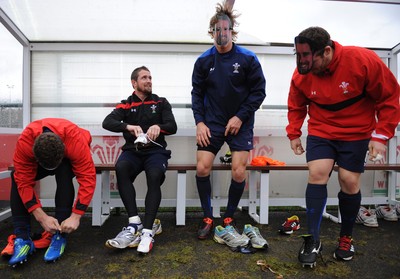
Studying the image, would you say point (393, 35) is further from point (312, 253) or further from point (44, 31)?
point (44, 31)

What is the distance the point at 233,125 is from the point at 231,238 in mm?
947

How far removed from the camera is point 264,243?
2502 mm

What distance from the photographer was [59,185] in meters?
2.43

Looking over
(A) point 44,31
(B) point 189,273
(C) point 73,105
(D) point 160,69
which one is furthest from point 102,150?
(B) point 189,273

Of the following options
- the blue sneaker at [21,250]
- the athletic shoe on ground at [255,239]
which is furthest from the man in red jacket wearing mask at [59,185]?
the athletic shoe on ground at [255,239]

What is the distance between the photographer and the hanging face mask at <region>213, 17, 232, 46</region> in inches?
111

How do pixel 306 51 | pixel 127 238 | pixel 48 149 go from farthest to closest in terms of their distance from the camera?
pixel 127 238
pixel 306 51
pixel 48 149

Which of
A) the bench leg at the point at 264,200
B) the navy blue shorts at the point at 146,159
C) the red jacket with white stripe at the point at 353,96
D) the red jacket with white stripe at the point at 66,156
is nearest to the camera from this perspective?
the red jacket with white stripe at the point at 353,96

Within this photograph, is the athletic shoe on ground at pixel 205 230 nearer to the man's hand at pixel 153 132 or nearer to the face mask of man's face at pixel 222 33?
the man's hand at pixel 153 132

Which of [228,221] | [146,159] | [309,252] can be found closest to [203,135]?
[146,159]

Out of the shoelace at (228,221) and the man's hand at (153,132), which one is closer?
the shoelace at (228,221)

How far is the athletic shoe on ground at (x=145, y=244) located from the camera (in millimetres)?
2334

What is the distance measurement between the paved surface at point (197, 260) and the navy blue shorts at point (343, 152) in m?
0.69

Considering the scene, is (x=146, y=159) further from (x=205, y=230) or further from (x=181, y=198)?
(x=205, y=230)
